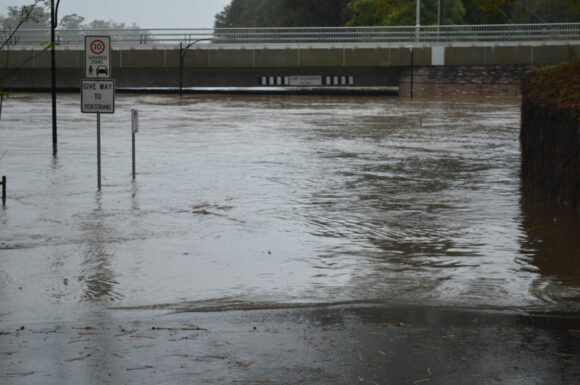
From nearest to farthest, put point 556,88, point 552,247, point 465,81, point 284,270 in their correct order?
point 284,270 < point 552,247 < point 556,88 < point 465,81

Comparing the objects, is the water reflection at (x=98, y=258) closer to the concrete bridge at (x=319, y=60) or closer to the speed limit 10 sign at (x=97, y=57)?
the speed limit 10 sign at (x=97, y=57)

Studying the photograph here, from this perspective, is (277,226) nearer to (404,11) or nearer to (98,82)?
(98,82)

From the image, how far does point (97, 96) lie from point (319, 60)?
48253mm

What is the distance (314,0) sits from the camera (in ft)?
336

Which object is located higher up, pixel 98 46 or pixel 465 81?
pixel 98 46

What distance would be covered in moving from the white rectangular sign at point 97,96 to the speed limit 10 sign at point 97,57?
0.20 metres

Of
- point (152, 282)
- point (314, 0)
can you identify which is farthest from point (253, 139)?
point (314, 0)

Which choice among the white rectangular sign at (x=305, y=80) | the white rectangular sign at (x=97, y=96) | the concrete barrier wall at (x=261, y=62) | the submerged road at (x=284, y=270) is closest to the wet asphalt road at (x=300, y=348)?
the submerged road at (x=284, y=270)

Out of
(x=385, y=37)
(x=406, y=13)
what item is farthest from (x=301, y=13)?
(x=385, y=37)

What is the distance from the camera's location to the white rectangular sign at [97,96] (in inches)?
733

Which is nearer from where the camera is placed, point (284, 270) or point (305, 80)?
point (284, 270)

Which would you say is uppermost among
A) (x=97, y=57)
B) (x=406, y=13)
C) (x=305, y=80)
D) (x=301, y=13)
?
(x=301, y=13)

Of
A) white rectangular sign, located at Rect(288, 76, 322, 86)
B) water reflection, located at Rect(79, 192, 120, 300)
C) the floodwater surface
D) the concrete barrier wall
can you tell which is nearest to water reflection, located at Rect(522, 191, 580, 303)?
the floodwater surface

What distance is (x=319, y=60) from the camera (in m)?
66.3
